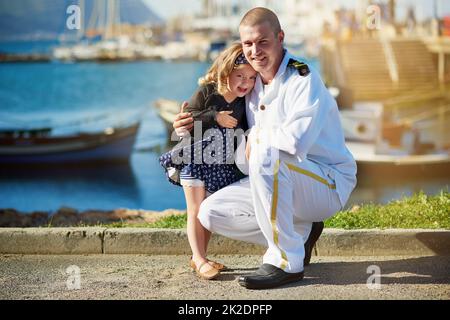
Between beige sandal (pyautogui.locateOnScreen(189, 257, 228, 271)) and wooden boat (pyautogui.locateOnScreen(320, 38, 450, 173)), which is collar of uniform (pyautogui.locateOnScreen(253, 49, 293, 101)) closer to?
beige sandal (pyautogui.locateOnScreen(189, 257, 228, 271))

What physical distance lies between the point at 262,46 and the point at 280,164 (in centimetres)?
63

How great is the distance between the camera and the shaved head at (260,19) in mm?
3758

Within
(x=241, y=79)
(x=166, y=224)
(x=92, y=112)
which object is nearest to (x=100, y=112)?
(x=92, y=112)

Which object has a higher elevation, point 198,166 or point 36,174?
point 198,166

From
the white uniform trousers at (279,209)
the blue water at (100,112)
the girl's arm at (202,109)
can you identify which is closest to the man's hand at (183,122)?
the girl's arm at (202,109)

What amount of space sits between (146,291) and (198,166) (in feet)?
2.40

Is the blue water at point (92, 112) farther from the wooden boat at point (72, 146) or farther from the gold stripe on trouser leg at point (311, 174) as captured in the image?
the gold stripe on trouser leg at point (311, 174)

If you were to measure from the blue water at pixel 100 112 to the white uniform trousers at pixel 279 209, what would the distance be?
11.5 meters

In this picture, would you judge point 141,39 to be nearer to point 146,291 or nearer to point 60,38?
point 60,38

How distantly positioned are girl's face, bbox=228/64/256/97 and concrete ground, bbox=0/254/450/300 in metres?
1.04

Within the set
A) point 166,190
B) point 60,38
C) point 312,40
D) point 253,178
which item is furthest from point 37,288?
point 60,38

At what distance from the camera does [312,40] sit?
4309cm

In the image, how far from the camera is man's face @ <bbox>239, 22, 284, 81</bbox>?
148 inches

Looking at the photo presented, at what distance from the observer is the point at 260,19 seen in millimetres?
3754
